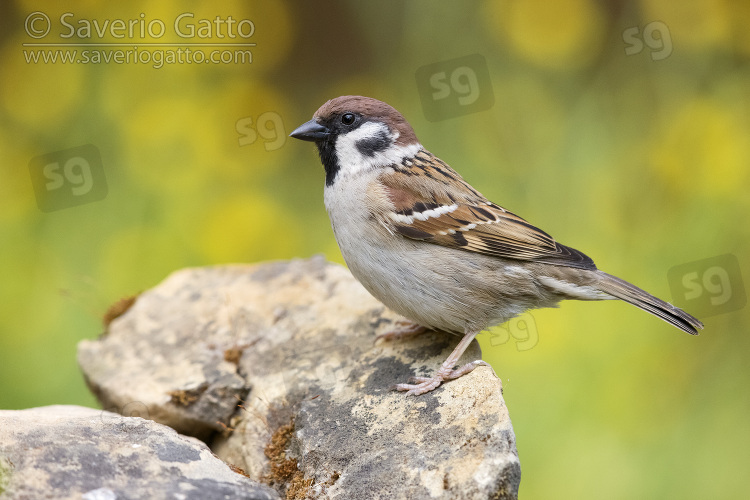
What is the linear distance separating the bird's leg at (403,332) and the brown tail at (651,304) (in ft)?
3.02

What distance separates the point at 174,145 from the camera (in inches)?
225

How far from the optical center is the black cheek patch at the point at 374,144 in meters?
3.71

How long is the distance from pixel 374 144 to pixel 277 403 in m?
1.36

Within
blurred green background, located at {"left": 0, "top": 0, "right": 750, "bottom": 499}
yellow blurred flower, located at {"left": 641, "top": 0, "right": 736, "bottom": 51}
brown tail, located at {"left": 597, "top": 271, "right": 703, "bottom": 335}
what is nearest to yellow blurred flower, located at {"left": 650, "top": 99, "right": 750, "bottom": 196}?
blurred green background, located at {"left": 0, "top": 0, "right": 750, "bottom": 499}

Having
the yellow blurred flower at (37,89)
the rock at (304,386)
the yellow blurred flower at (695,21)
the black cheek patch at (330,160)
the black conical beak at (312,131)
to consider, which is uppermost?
the yellow blurred flower at (37,89)

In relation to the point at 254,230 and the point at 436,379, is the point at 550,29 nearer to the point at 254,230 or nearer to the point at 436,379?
the point at 254,230

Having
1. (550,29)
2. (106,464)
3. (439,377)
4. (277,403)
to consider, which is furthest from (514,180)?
(106,464)

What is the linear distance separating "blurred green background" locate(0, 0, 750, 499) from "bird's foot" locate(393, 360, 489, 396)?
1.40m

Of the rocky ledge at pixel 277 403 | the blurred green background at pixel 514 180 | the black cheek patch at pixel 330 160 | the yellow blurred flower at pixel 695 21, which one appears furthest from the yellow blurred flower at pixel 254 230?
the yellow blurred flower at pixel 695 21

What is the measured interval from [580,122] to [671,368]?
1.81 m

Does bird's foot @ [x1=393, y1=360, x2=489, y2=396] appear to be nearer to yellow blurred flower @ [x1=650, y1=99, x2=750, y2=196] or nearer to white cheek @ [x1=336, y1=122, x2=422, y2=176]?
white cheek @ [x1=336, y1=122, x2=422, y2=176]

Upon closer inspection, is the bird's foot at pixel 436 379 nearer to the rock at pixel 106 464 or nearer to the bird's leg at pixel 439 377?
the bird's leg at pixel 439 377

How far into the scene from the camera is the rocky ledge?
2.52 m

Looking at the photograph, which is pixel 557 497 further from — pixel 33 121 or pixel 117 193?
pixel 33 121
